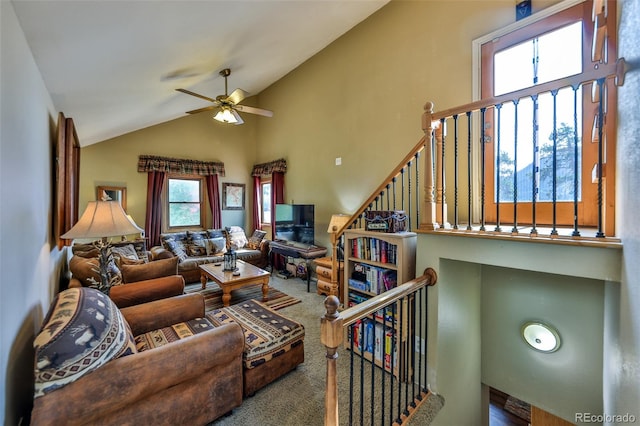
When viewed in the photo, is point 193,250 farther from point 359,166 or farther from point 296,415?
point 296,415

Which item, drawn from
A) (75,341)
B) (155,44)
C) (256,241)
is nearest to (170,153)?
(256,241)

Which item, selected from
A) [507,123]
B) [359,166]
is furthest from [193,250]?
[507,123]

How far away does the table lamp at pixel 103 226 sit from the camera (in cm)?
198

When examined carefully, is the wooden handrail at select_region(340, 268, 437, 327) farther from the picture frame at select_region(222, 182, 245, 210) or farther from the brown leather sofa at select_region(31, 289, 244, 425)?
the picture frame at select_region(222, 182, 245, 210)

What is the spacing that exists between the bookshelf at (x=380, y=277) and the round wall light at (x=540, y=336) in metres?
1.08

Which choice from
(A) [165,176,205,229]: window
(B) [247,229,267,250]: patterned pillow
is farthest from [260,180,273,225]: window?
(A) [165,176,205,229]: window

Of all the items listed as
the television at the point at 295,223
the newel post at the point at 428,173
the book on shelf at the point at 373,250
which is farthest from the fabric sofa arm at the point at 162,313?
the television at the point at 295,223

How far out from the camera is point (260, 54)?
362 centimetres

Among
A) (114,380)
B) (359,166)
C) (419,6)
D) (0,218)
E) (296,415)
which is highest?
(419,6)

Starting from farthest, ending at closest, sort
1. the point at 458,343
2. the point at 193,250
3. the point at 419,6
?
1. the point at 193,250
2. the point at 419,6
3. the point at 458,343

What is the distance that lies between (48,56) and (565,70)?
384 cm

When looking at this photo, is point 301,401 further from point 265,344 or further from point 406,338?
point 406,338

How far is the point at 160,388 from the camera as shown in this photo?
143cm

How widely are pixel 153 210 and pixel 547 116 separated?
6.08 m
